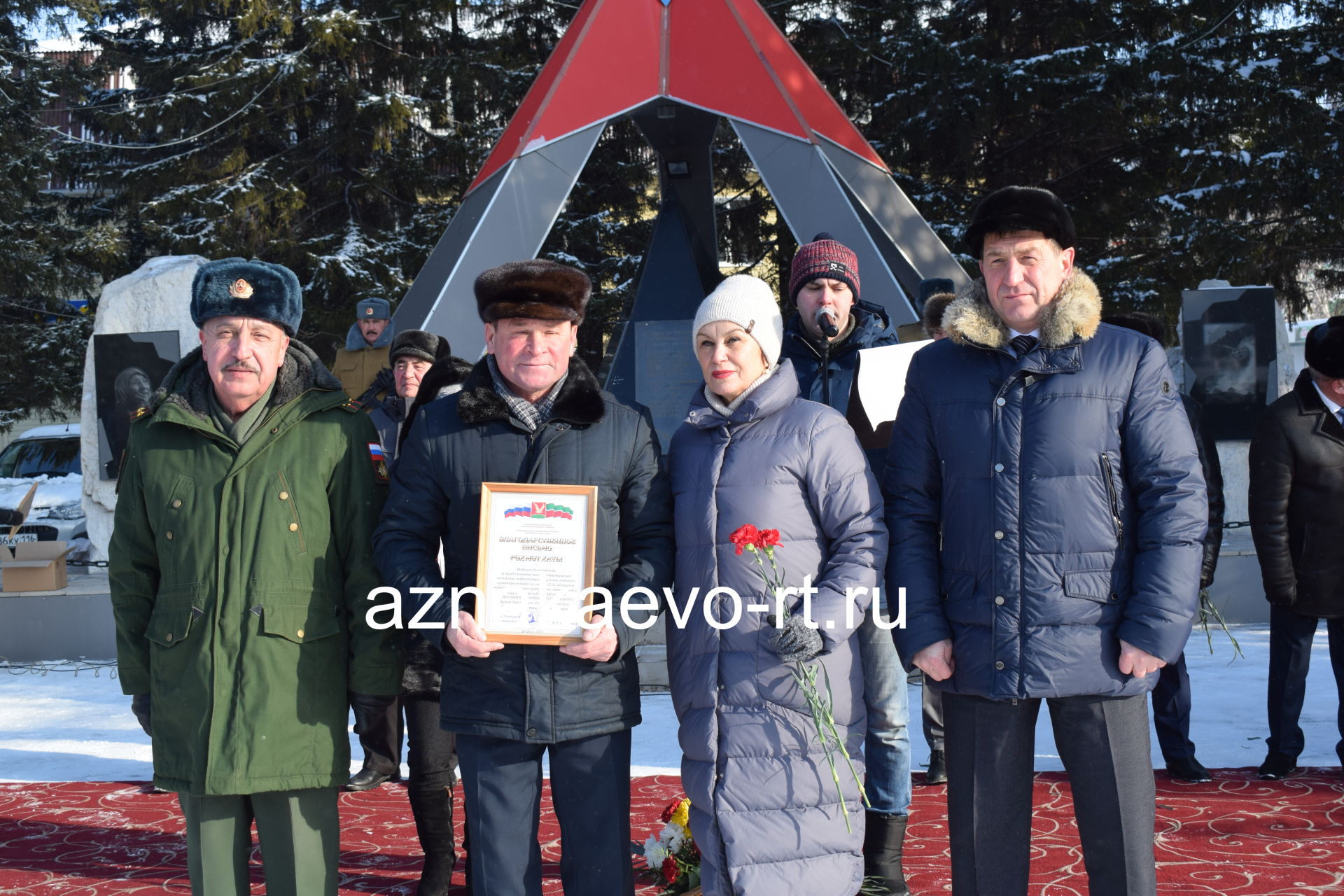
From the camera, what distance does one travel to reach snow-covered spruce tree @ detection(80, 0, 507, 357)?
1580 centimetres

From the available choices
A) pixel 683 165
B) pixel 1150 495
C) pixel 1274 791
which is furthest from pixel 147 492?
pixel 683 165

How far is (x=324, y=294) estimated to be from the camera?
52.3 feet

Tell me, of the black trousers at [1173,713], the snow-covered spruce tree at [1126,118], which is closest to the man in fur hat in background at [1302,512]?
the black trousers at [1173,713]

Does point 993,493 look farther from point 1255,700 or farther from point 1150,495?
point 1255,700

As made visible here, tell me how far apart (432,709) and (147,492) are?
3.70ft

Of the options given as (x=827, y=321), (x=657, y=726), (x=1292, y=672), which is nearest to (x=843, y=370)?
(x=827, y=321)

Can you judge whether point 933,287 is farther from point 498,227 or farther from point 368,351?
point 368,351

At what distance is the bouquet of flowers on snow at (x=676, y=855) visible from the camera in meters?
3.12

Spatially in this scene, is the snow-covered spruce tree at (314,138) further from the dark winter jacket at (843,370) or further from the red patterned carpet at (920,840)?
the dark winter jacket at (843,370)

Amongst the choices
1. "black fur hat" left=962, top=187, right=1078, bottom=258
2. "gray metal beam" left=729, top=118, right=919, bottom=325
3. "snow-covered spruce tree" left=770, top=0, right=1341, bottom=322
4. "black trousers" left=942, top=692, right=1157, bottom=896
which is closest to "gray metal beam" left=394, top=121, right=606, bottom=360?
"gray metal beam" left=729, top=118, right=919, bottom=325

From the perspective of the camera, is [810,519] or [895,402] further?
[895,402]

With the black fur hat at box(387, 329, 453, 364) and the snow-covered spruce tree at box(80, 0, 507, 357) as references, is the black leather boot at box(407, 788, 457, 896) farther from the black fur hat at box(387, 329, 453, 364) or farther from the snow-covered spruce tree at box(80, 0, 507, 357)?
the snow-covered spruce tree at box(80, 0, 507, 357)

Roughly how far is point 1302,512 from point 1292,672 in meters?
0.64

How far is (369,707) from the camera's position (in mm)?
2775
